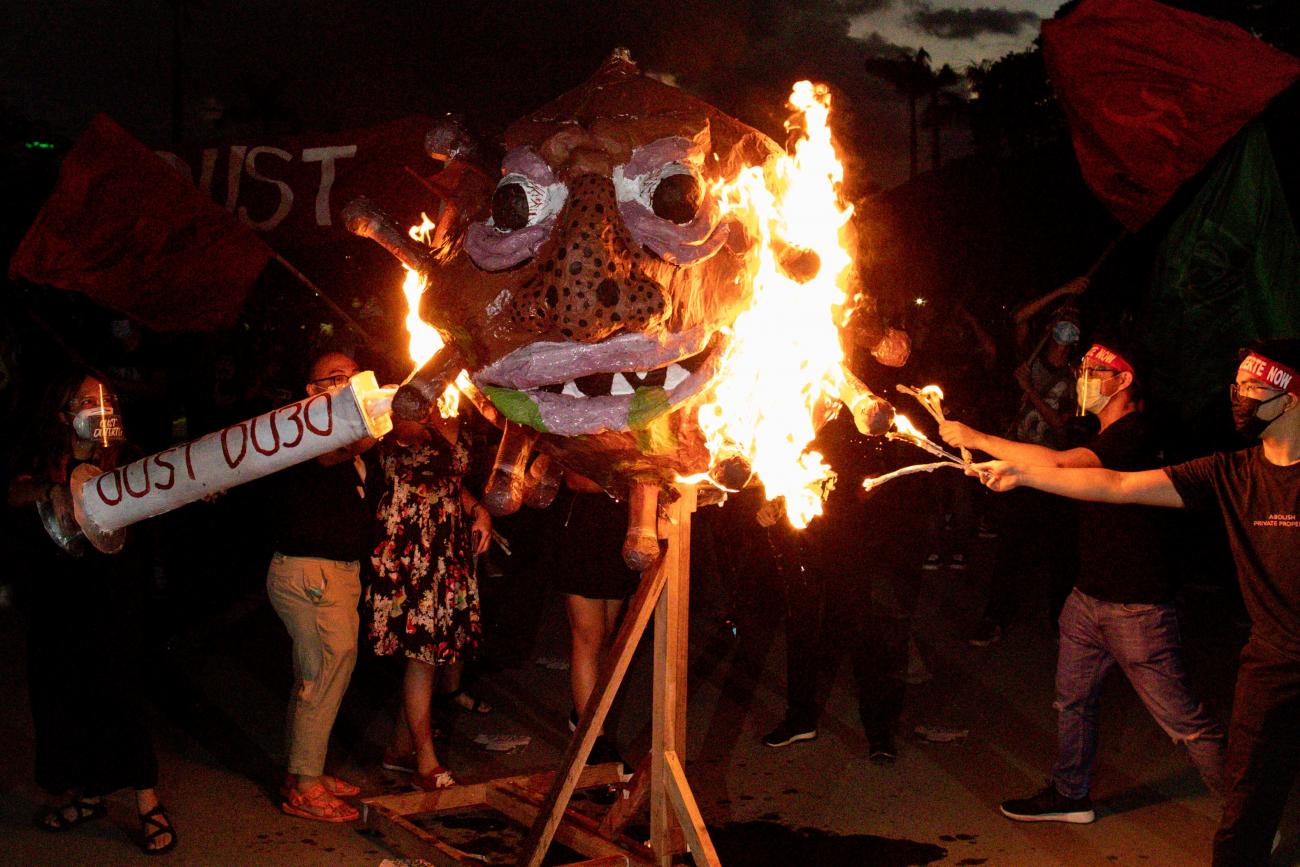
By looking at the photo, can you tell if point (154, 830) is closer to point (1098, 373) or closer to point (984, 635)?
point (1098, 373)

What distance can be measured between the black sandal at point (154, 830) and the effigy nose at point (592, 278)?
286 cm

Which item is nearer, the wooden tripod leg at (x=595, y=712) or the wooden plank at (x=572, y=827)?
the wooden tripod leg at (x=595, y=712)

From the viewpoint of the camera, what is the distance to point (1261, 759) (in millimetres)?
3711

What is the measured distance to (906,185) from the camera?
69.2ft

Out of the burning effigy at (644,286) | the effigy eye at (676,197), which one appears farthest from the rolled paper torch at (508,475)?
the effigy eye at (676,197)

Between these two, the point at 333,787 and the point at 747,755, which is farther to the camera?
the point at 747,755

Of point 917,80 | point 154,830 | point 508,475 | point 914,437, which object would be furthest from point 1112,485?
point 917,80

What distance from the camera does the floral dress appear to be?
16.2 feet

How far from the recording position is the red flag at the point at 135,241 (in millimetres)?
6094

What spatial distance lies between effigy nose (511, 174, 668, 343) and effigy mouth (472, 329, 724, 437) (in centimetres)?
7

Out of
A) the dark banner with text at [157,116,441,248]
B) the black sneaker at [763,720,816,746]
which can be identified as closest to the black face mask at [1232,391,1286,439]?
the black sneaker at [763,720,816,746]

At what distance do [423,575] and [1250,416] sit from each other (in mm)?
3342

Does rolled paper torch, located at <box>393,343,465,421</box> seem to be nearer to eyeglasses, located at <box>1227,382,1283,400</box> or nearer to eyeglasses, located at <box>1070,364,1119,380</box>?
eyeglasses, located at <box>1227,382,1283,400</box>

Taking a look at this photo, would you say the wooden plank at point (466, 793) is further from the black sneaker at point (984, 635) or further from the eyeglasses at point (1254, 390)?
the black sneaker at point (984, 635)
